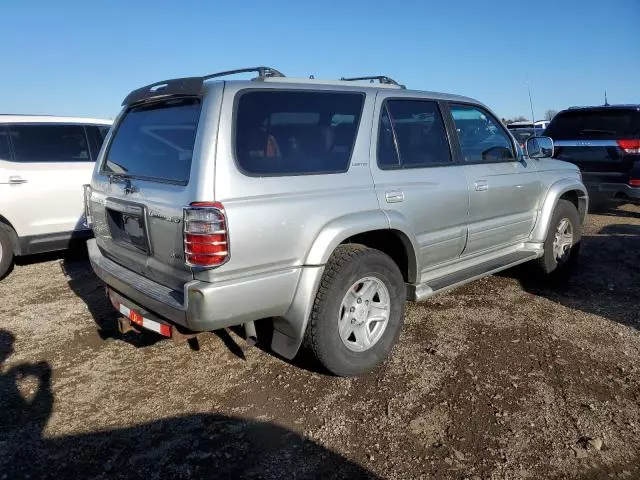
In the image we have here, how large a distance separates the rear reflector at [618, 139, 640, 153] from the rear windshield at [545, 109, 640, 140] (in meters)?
0.11

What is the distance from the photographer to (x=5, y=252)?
5.50 metres

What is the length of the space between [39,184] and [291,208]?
14.1ft

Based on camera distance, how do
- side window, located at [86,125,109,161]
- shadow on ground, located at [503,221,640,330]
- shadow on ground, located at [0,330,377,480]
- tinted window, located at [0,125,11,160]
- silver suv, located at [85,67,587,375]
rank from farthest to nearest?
side window, located at [86,125,109,161]
tinted window, located at [0,125,11,160]
shadow on ground, located at [503,221,640,330]
silver suv, located at [85,67,587,375]
shadow on ground, located at [0,330,377,480]

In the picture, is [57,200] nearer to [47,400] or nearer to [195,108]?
[47,400]

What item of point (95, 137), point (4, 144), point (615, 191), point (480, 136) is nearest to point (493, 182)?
point (480, 136)

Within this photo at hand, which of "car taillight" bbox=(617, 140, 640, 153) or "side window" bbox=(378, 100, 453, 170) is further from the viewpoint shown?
"car taillight" bbox=(617, 140, 640, 153)

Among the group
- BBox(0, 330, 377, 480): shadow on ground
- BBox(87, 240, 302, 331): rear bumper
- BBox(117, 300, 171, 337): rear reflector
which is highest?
BBox(87, 240, 302, 331): rear bumper

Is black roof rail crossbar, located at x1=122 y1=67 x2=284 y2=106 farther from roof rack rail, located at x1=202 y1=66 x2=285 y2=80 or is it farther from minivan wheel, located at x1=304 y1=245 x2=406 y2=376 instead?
minivan wheel, located at x1=304 y1=245 x2=406 y2=376

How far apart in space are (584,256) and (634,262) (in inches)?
20.7

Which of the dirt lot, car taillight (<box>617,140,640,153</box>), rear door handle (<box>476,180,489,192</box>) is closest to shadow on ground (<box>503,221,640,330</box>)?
the dirt lot

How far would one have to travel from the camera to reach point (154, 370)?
345 centimetres

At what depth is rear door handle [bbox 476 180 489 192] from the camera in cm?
400

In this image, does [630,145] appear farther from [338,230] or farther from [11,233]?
[11,233]

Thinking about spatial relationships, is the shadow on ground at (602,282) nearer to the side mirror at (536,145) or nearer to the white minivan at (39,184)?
the side mirror at (536,145)
